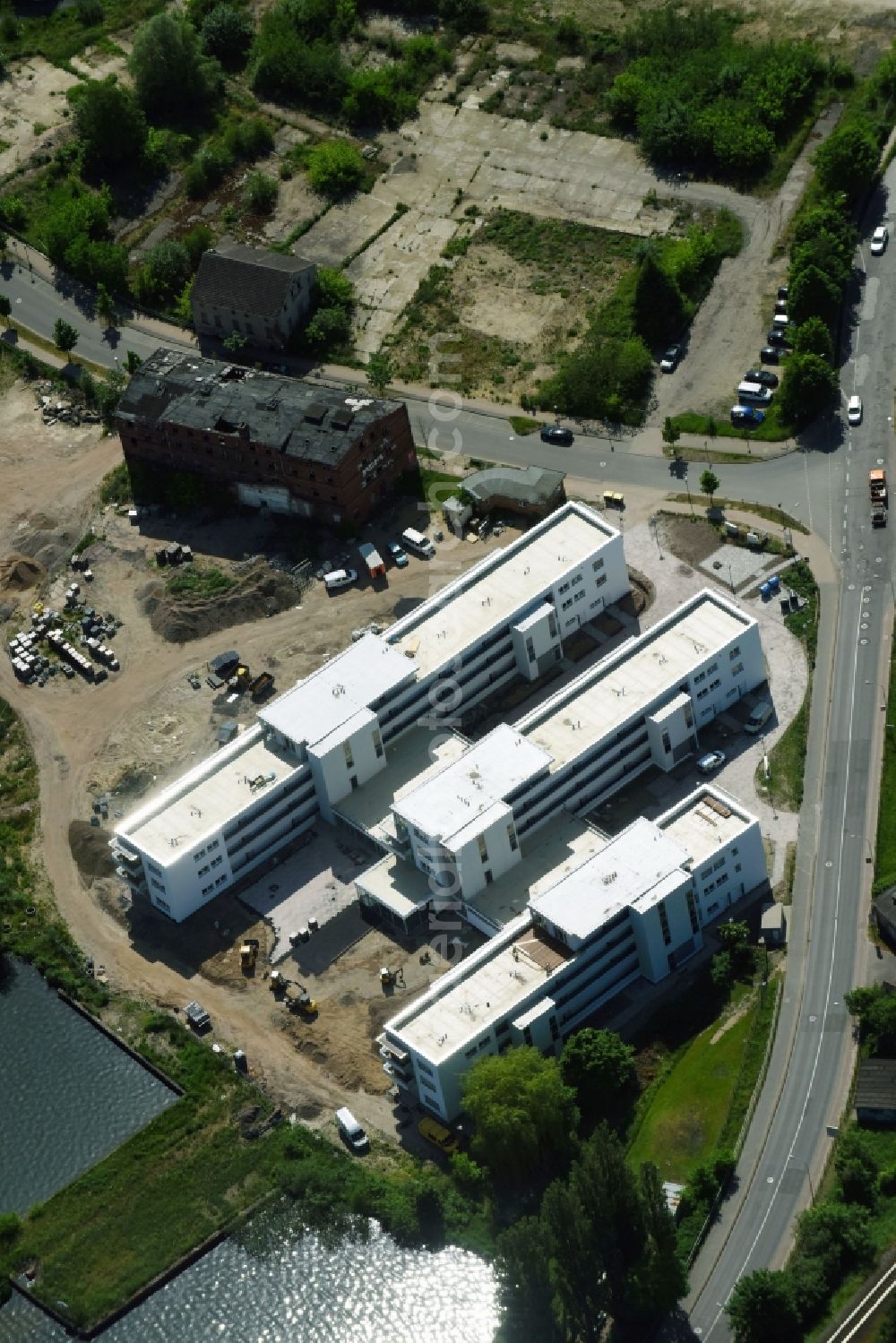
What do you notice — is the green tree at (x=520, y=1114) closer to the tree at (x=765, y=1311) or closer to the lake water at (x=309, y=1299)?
the lake water at (x=309, y=1299)

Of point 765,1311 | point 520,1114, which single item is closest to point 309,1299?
point 520,1114

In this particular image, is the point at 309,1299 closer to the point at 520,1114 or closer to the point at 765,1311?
the point at 520,1114

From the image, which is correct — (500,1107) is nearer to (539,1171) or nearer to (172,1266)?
(539,1171)

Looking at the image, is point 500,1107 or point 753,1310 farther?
point 500,1107

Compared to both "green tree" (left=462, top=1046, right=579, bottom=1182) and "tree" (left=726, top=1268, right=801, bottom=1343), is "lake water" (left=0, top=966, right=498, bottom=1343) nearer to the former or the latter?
"green tree" (left=462, top=1046, right=579, bottom=1182)

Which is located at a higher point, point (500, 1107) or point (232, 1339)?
point (500, 1107)

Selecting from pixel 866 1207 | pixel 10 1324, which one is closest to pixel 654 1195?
pixel 866 1207
